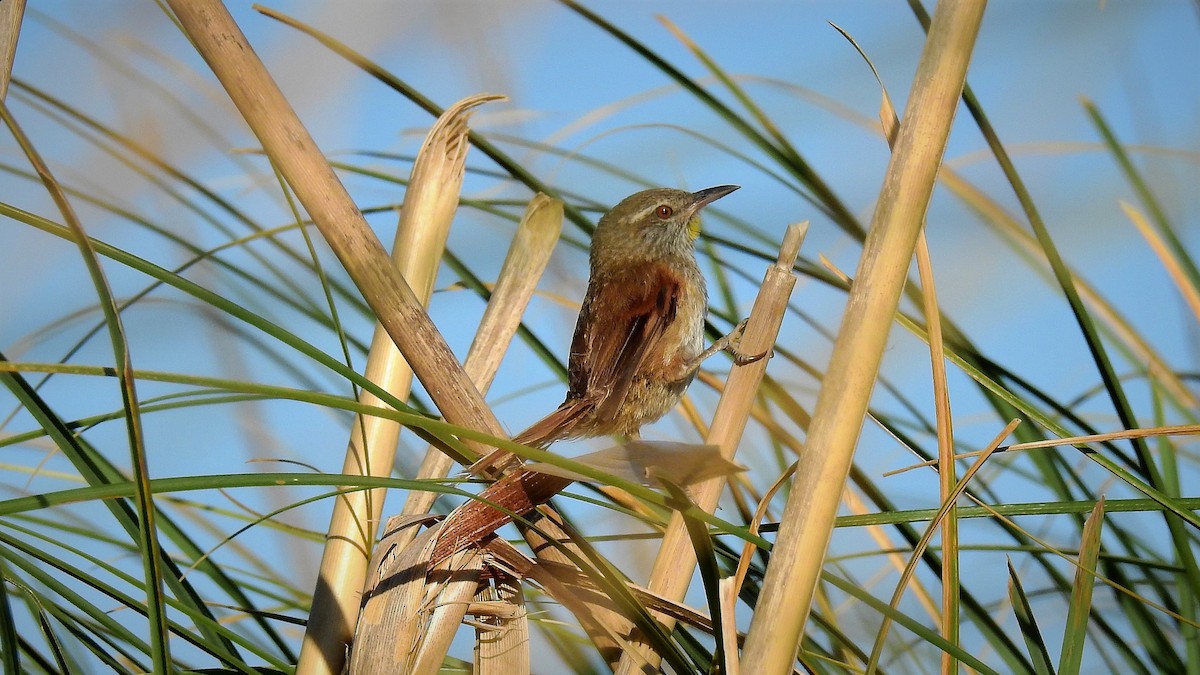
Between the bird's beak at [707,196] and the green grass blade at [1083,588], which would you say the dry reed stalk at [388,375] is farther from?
the bird's beak at [707,196]

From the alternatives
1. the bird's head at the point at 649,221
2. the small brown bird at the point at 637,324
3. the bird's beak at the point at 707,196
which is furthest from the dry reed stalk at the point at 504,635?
the bird's beak at the point at 707,196

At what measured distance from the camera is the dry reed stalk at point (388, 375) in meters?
1.12

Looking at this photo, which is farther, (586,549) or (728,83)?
(728,83)

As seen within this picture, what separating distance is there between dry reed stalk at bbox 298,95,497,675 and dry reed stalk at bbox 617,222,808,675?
15.8 inches

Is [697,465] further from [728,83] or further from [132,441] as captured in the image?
[728,83]

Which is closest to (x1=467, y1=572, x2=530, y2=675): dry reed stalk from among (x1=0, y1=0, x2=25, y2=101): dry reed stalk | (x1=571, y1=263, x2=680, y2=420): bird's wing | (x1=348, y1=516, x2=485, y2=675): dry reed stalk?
(x1=348, y1=516, x2=485, y2=675): dry reed stalk

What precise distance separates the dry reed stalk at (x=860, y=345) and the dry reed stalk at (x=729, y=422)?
7.1 inches

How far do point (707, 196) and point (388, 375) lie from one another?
4.12 feet

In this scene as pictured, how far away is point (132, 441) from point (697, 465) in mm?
464

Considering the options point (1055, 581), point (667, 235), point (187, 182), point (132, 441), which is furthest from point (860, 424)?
point (667, 235)

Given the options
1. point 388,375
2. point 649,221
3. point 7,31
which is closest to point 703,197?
point 649,221

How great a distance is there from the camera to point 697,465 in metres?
0.62

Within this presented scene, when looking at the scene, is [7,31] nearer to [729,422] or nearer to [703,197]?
[729,422]

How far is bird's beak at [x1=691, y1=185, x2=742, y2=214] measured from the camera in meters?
2.24
